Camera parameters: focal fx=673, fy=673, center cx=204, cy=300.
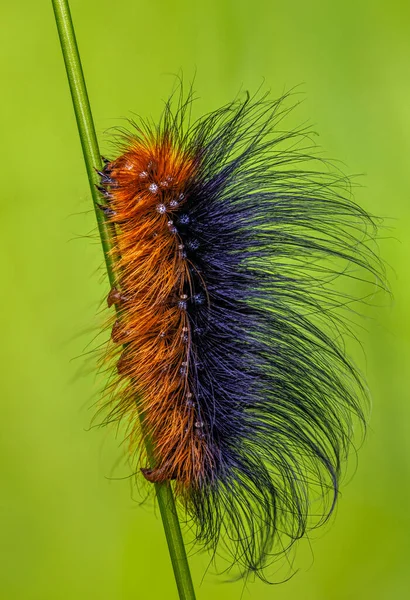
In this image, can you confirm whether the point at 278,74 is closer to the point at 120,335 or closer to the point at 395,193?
the point at 395,193

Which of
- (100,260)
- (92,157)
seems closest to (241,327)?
(92,157)

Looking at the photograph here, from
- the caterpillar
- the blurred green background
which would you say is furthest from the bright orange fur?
the blurred green background

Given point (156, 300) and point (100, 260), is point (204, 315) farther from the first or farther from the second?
point (100, 260)

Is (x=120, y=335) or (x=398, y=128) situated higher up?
(x=398, y=128)

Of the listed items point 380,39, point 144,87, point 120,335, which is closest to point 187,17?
point 144,87

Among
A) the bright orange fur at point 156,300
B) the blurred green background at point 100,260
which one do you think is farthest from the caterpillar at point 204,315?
the blurred green background at point 100,260

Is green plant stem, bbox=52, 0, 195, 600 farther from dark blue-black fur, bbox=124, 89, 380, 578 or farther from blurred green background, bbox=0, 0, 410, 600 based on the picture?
blurred green background, bbox=0, 0, 410, 600
